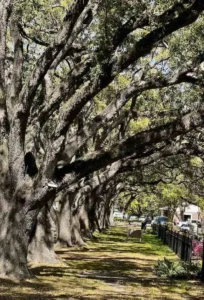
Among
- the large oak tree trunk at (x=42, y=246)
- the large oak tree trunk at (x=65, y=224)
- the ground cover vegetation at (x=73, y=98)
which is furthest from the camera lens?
the large oak tree trunk at (x=65, y=224)

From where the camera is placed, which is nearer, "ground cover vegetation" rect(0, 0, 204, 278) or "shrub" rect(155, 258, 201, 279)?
"ground cover vegetation" rect(0, 0, 204, 278)

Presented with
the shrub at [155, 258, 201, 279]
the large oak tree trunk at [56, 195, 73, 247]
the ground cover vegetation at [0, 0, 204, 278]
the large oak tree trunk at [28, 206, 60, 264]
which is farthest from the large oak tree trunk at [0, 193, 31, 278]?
the large oak tree trunk at [56, 195, 73, 247]

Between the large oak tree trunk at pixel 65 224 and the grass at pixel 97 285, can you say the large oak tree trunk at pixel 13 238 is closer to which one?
the grass at pixel 97 285

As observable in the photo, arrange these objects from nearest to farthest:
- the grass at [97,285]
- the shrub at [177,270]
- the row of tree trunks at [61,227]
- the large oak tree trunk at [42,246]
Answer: the grass at [97,285]
the shrub at [177,270]
the large oak tree trunk at [42,246]
the row of tree trunks at [61,227]

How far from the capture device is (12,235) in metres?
12.2

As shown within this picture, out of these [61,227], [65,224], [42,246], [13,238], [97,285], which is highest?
[65,224]

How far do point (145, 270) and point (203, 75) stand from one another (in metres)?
8.54

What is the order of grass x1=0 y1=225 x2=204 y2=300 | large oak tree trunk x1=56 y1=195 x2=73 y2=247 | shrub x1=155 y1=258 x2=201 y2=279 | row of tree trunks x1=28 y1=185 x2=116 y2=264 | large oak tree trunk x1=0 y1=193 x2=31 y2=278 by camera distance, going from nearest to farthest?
grass x1=0 y1=225 x2=204 y2=300 < large oak tree trunk x1=0 y1=193 x2=31 y2=278 < shrub x1=155 y1=258 x2=201 y2=279 < row of tree trunks x1=28 y1=185 x2=116 y2=264 < large oak tree trunk x1=56 y1=195 x2=73 y2=247

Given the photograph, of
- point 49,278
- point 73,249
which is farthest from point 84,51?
point 73,249

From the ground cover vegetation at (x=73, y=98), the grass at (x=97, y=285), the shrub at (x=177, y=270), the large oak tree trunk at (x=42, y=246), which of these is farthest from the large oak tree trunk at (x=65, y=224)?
the ground cover vegetation at (x=73, y=98)

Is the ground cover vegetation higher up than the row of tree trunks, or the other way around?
the ground cover vegetation

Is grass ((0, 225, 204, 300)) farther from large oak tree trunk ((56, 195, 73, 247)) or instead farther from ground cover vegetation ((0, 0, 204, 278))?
large oak tree trunk ((56, 195, 73, 247))

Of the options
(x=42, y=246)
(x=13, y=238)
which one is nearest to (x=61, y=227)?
(x=42, y=246)

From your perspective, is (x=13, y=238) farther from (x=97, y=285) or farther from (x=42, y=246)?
(x=42, y=246)
